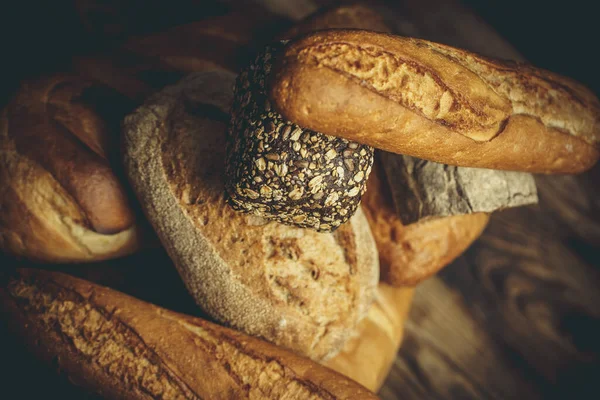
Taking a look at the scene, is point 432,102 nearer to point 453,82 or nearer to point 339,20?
point 453,82

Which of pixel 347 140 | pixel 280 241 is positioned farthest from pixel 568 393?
pixel 347 140

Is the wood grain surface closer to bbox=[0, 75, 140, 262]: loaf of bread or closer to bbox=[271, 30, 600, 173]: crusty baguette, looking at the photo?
bbox=[271, 30, 600, 173]: crusty baguette

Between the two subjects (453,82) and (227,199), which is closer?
(453,82)

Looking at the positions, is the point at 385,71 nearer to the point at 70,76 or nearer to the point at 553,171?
the point at 553,171

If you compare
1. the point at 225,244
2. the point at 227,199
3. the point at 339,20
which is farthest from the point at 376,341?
the point at 339,20

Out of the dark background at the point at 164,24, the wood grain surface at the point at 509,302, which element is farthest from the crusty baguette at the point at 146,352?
the wood grain surface at the point at 509,302

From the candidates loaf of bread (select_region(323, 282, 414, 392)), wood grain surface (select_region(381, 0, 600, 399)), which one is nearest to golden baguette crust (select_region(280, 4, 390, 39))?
wood grain surface (select_region(381, 0, 600, 399))
